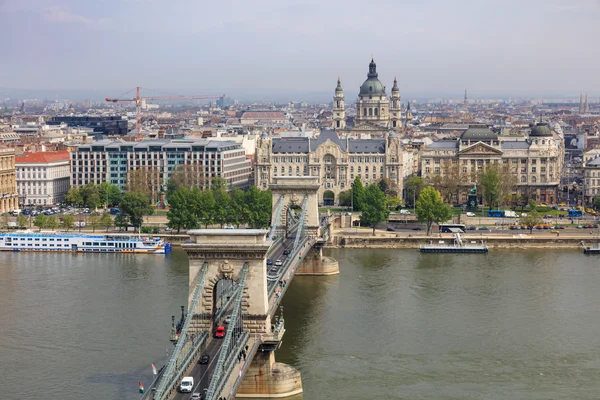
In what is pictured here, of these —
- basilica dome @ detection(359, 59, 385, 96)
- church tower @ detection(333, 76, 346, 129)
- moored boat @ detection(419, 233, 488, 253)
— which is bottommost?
moored boat @ detection(419, 233, 488, 253)

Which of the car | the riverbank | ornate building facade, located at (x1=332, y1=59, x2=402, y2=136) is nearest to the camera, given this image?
the car

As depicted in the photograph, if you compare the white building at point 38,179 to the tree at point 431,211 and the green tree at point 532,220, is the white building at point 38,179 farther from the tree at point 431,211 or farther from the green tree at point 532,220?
the green tree at point 532,220

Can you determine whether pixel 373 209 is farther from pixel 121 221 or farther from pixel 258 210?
pixel 121 221

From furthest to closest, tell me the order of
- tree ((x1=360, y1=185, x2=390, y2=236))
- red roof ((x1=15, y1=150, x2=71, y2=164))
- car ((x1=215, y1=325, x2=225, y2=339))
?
red roof ((x1=15, y1=150, x2=71, y2=164)), tree ((x1=360, y1=185, x2=390, y2=236)), car ((x1=215, y1=325, x2=225, y2=339))

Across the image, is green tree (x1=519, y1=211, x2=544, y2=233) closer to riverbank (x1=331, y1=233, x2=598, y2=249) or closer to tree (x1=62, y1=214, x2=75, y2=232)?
riverbank (x1=331, y1=233, x2=598, y2=249)

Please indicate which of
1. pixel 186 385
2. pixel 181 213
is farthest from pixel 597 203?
pixel 186 385

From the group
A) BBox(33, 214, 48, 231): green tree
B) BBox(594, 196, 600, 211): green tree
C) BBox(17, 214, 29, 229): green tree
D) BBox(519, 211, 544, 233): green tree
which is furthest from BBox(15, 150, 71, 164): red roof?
BBox(594, 196, 600, 211): green tree

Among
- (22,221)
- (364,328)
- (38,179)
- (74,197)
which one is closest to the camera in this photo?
(364,328)
